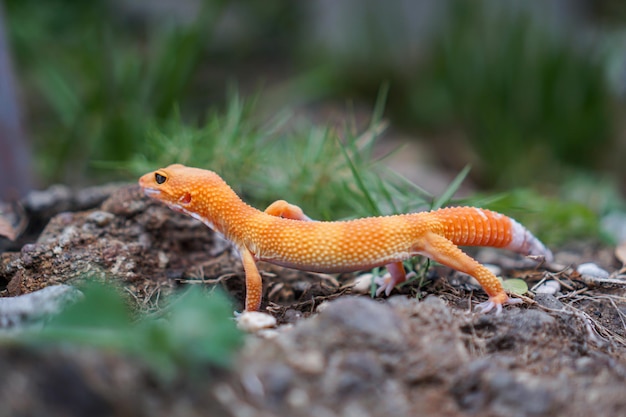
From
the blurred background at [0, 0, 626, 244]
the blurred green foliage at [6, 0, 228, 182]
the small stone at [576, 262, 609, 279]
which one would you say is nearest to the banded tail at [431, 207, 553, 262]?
the blurred background at [0, 0, 626, 244]

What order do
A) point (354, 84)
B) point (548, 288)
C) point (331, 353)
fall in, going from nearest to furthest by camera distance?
point (331, 353), point (548, 288), point (354, 84)

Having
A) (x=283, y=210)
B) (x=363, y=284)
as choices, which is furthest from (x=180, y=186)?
(x=363, y=284)

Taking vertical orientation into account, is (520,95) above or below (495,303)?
below

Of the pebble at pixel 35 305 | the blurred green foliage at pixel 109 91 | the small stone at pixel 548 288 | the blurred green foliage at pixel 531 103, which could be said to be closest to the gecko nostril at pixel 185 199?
the pebble at pixel 35 305

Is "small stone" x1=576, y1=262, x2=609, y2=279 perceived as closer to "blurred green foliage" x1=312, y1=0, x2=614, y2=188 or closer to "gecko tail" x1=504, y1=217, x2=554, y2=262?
"gecko tail" x1=504, y1=217, x2=554, y2=262

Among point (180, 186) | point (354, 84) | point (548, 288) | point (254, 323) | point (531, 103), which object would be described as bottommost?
point (354, 84)

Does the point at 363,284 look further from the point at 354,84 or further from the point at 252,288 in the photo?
the point at 354,84

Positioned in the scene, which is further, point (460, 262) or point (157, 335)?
point (460, 262)

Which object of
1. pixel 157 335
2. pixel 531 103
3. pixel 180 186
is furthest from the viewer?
pixel 531 103
